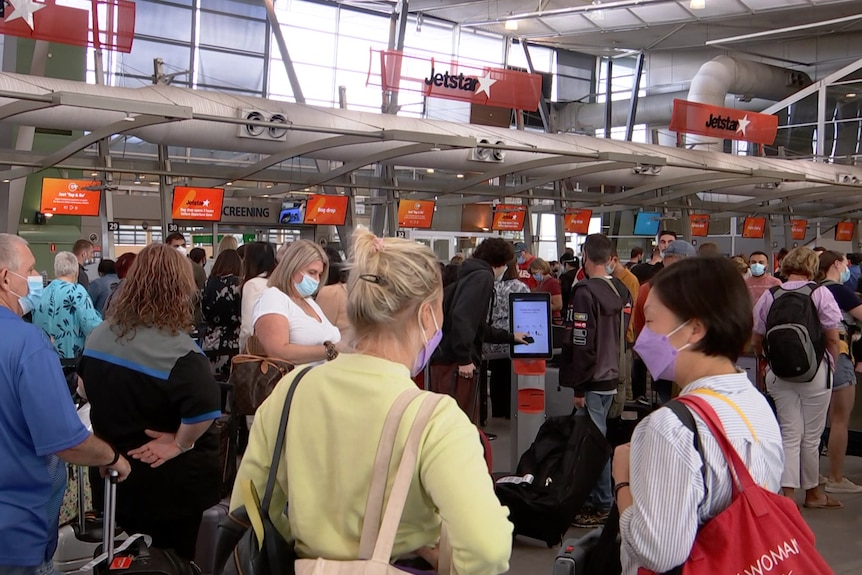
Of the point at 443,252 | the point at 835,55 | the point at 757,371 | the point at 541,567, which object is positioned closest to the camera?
the point at 541,567

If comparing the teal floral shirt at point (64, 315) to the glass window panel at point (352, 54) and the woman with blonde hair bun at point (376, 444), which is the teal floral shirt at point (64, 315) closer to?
the woman with blonde hair bun at point (376, 444)

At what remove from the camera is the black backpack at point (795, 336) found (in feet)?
17.0

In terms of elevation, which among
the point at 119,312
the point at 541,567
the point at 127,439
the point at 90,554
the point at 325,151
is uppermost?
the point at 325,151

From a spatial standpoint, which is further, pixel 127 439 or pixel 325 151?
pixel 325 151

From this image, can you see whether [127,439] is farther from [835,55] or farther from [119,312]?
[835,55]

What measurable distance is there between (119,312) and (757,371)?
5437mm

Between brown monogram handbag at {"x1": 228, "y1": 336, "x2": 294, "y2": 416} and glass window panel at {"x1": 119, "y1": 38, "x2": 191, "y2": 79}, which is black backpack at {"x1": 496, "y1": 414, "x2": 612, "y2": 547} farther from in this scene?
glass window panel at {"x1": 119, "y1": 38, "x2": 191, "y2": 79}

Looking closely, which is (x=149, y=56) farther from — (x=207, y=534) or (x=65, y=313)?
(x=207, y=534)

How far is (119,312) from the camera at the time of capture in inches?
121

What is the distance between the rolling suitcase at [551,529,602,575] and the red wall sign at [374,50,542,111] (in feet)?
42.8

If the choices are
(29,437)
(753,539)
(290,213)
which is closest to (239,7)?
(290,213)

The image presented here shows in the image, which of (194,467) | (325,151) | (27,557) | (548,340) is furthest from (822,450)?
(325,151)

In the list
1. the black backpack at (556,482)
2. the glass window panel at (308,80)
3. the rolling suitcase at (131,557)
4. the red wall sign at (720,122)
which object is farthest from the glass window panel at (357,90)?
the rolling suitcase at (131,557)

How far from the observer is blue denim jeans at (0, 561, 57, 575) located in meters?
2.46
